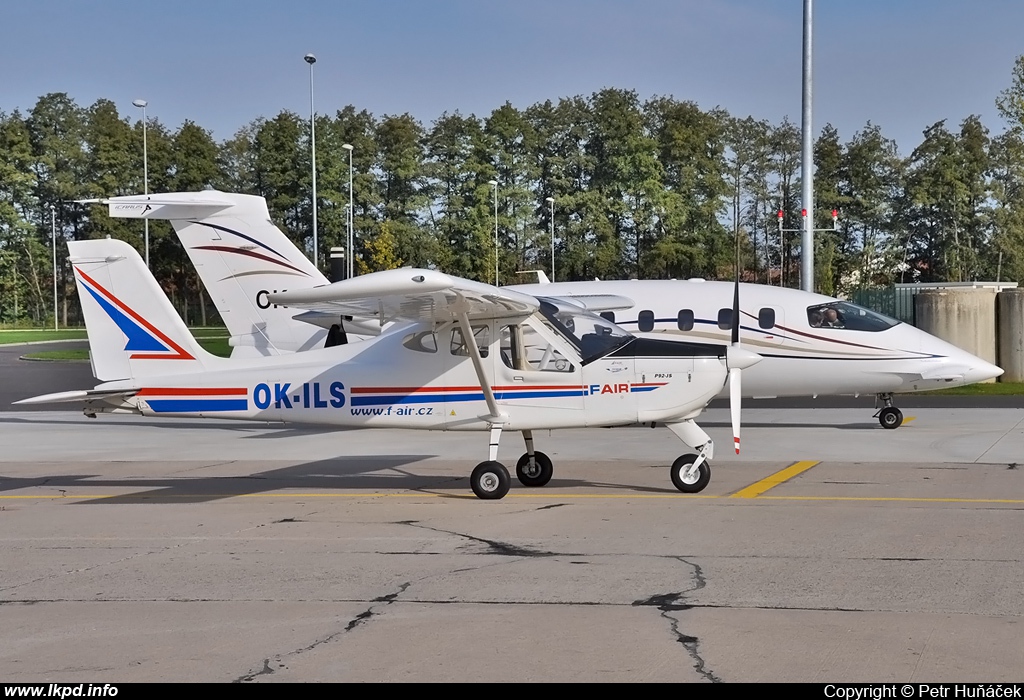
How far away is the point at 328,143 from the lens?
79812 millimetres

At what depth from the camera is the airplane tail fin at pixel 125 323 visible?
42.6ft

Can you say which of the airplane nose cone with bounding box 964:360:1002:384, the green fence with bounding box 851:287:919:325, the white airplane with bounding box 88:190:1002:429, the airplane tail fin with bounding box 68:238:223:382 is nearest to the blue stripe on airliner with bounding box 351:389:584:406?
the airplane tail fin with bounding box 68:238:223:382

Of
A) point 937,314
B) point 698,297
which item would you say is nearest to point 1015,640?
point 698,297

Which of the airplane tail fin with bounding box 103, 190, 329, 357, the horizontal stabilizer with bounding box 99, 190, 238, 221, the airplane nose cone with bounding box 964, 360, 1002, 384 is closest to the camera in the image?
the horizontal stabilizer with bounding box 99, 190, 238, 221

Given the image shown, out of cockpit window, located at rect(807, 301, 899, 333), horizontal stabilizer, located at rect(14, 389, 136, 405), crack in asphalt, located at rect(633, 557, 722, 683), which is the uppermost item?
cockpit window, located at rect(807, 301, 899, 333)

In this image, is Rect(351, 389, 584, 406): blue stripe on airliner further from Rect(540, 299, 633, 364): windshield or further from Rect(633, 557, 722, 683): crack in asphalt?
Rect(633, 557, 722, 683): crack in asphalt

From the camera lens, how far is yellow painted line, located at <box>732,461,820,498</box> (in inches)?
487

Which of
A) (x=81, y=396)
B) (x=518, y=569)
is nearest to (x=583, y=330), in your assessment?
(x=518, y=569)

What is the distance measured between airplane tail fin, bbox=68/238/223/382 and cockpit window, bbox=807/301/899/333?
10048 millimetres

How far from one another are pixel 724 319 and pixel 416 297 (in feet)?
29.8

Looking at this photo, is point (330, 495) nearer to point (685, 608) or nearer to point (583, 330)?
point (583, 330)

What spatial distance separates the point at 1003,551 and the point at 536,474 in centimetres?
560

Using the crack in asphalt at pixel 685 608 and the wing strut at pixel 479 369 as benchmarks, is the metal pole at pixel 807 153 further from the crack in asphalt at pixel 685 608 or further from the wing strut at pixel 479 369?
the crack in asphalt at pixel 685 608

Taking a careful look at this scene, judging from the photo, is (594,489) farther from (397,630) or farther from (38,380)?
(38,380)
